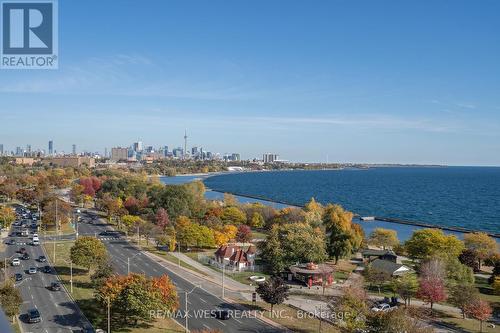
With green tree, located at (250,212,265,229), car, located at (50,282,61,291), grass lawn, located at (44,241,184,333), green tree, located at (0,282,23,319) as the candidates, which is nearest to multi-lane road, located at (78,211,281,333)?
grass lawn, located at (44,241,184,333)

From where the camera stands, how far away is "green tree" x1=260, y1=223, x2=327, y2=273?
174 feet

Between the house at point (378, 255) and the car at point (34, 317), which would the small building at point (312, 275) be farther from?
the car at point (34, 317)

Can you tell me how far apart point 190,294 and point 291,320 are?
11532 mm

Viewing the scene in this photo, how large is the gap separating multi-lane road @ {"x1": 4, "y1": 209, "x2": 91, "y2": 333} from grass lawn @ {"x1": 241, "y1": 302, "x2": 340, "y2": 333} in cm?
1459

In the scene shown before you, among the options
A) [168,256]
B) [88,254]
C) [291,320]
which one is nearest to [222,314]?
[291,320]

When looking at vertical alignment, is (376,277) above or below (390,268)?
above

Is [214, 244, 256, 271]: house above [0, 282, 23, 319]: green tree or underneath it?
underneath

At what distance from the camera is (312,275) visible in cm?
4834

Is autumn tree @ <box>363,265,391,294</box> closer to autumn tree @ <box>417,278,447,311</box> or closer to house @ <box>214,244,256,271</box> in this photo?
autumn tree @ <box>417,278,447,311</box>

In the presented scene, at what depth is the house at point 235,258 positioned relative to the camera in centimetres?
5525

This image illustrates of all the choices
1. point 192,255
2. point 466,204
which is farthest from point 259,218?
point 466,204

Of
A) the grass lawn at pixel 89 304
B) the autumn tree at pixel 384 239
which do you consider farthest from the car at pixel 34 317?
the autumn tree at pixel 384 239

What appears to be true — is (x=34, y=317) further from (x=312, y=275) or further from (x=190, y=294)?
(x=312, y=275)

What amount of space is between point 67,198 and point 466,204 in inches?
4778
